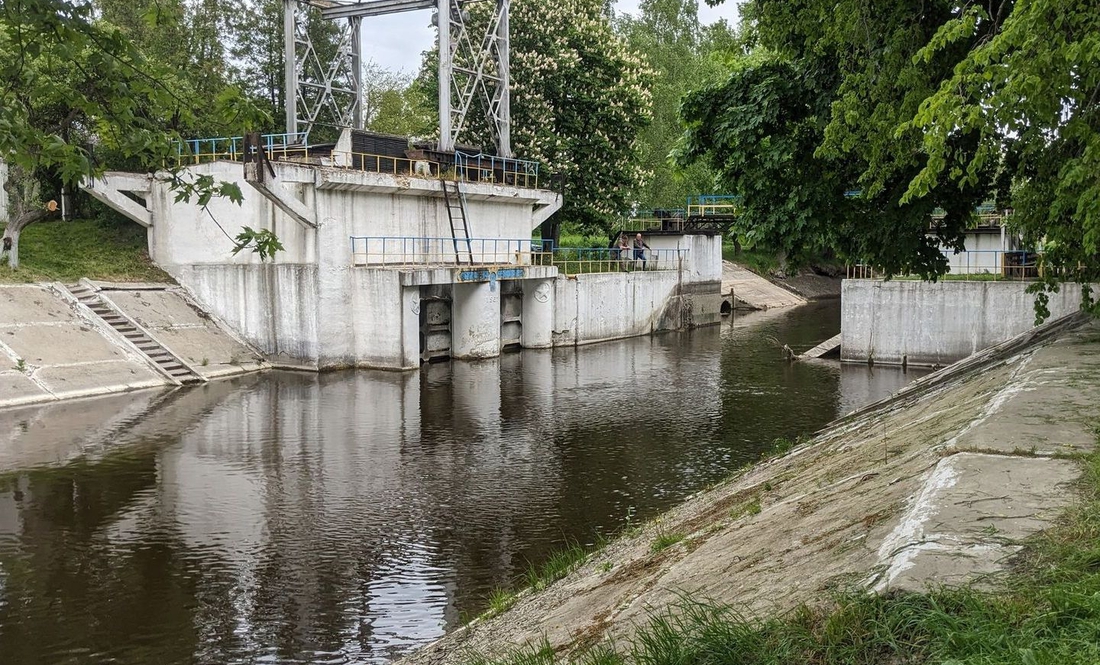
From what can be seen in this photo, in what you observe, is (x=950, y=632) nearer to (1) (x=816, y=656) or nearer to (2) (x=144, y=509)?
(1) (x=816, y=656)

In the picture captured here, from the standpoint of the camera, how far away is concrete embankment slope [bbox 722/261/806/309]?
52.9m

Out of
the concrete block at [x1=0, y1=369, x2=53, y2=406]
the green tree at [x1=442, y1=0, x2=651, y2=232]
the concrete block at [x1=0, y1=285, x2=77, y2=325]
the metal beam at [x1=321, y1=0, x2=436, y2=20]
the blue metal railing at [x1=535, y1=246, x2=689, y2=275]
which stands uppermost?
the metal beam at [x1=321, y1=0, x2=436, y2=20]

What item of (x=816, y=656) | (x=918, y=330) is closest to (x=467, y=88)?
(x=918, y=330)

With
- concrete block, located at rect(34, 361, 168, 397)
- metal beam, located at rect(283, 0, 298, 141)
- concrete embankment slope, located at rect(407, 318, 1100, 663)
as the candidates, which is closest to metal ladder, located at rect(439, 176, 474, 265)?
metal beam, located at rect(283, 0, 298, 141)

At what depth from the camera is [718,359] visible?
108 feet

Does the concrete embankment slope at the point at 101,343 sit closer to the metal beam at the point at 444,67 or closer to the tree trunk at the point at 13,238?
the tree trunk at the point at 13,238

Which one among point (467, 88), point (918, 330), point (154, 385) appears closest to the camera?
point (154, 385)

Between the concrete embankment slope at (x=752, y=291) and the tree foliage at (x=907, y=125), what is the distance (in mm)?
34819

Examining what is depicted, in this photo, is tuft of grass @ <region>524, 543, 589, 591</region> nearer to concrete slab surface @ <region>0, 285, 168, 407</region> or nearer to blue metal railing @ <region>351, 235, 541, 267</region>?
concrete slab surface @ <region>0, 285, 168, 407</region>

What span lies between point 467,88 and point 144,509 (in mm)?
24940

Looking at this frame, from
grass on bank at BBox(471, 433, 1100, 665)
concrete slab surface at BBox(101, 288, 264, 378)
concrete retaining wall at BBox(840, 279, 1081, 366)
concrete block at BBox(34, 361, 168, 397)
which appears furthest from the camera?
concrete slab surface at BBox(101, 288, 264, 378)

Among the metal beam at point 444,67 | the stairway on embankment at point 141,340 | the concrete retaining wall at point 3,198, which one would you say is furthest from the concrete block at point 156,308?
the metal beam at point 444,67

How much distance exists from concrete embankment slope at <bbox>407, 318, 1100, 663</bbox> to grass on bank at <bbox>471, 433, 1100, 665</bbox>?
0.59 ft

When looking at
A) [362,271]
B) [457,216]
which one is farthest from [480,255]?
Result: [362,271]
